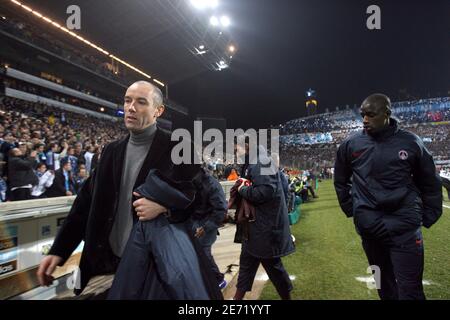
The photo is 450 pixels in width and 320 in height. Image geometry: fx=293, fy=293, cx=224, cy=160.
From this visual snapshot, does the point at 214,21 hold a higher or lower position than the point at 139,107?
higher

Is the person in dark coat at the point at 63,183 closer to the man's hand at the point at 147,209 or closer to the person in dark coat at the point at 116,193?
the person in dark coat at the point at 116,193

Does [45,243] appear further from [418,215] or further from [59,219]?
[418,215]

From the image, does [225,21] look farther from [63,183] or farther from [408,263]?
[408,263]

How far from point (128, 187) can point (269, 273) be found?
199cm

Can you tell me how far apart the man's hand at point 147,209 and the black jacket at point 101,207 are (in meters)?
0.18

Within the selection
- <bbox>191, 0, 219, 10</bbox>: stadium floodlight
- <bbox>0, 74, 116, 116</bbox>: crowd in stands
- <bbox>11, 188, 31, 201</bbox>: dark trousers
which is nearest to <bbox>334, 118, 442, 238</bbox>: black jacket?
<bbox>11, 188, 31, 201</bbox>: dark trousers

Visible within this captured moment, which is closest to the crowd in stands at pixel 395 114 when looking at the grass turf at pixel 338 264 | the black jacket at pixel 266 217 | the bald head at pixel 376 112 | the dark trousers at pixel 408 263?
the grass turf at pixel 338 264

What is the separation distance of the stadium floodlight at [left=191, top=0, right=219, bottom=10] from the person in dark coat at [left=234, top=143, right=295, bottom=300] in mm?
19295

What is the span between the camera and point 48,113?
65.9 feet

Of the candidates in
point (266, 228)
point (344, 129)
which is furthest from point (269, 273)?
point (344, 129)

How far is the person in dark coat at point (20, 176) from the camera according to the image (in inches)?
225

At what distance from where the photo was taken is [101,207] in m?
1.49

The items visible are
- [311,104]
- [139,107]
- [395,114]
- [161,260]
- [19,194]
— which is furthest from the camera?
[311,104]
